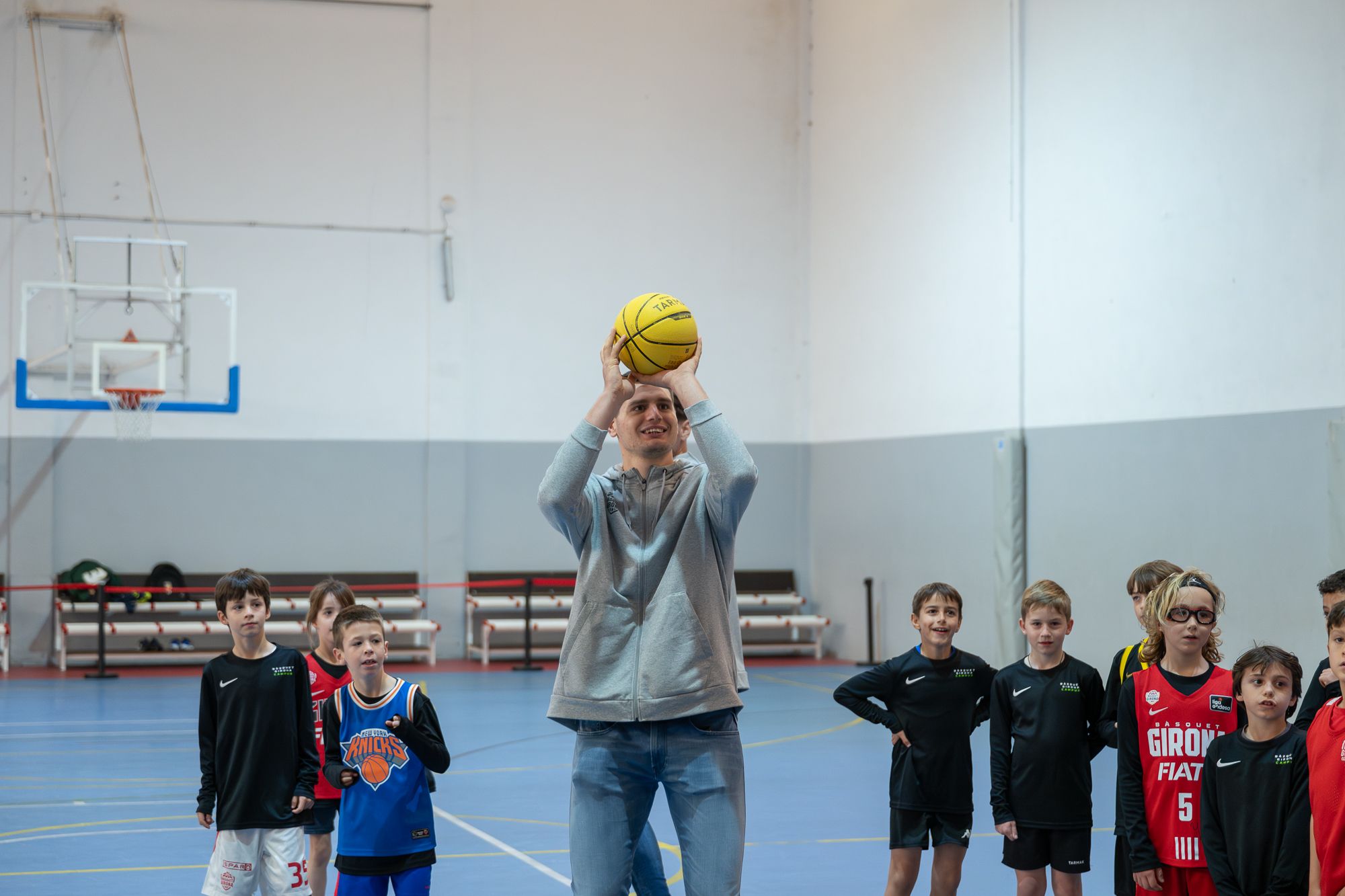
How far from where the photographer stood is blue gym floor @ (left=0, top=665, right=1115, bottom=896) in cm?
644

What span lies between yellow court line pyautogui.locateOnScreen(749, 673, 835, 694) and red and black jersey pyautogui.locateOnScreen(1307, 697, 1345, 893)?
9.53 metres

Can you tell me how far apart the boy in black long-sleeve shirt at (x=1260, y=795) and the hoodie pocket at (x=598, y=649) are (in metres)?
2.01

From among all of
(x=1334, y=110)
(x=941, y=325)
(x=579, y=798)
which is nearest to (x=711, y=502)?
(x=579, y=798)

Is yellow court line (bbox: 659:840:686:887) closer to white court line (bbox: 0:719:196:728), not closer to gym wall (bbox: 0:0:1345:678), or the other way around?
gym wall (bbox: 0:0:1345:678)

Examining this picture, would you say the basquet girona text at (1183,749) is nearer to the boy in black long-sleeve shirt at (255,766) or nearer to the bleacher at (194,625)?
the boy in black long-sleeve shirt at (255,766)

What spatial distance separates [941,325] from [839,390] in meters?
2.54

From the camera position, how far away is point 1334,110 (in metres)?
8.78

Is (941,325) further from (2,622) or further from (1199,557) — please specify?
(2,622)

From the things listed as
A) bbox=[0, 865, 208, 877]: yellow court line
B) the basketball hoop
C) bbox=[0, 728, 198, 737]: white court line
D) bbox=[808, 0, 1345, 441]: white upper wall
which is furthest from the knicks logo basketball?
the basketball hoop

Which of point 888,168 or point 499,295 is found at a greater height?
point 888,168

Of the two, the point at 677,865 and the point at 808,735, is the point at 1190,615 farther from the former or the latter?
the point at 808,735

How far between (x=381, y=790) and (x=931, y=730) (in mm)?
2084

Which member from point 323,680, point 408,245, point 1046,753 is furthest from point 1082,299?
point 323,680

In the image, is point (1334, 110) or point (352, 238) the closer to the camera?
point (1334, 110)
